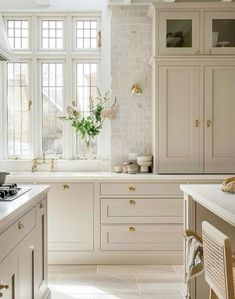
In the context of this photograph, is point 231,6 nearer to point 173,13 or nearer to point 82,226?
point 173,13

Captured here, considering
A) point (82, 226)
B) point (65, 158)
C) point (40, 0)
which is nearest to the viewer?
point (82, 226)

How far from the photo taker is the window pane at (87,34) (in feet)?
18.0

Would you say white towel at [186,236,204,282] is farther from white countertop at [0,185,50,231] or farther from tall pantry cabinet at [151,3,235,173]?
tall pantry cabinet at [151,3,235,173]

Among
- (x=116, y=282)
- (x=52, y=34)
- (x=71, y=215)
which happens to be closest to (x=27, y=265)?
(x=116, y=282)

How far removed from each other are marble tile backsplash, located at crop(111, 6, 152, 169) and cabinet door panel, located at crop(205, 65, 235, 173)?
72cm

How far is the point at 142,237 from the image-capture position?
4.67 meters

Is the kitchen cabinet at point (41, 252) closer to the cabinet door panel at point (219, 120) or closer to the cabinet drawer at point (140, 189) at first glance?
the cabinet drawer at point (140, 189)

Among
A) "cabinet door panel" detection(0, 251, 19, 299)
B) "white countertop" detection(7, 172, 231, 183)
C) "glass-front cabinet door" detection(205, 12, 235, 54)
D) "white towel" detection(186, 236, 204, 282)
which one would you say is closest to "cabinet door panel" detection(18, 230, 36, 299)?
"cabinet door panel" detection(0, 251, 19, 299)

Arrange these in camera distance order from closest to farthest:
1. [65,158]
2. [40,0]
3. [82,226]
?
1. [82,226]
2. [40,0]
3. [65,158]

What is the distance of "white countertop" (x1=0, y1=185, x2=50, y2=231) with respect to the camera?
2107 mm

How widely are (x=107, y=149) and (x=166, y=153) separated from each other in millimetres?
847

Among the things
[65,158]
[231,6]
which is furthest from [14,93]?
[231,6]

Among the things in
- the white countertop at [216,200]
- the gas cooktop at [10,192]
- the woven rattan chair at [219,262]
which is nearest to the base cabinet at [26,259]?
the gas cooktop at [10,192]

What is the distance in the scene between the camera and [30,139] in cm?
542
